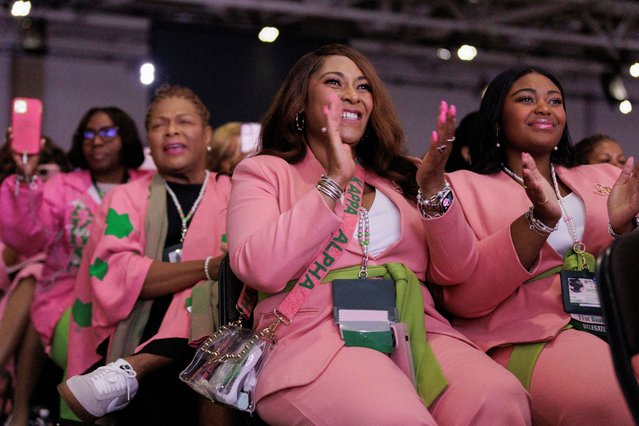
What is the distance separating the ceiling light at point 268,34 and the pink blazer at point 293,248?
546 centimetres

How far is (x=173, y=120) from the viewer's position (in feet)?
11.8

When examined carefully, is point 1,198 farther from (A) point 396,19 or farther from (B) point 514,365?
(A) point 396,19

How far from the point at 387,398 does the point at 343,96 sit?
3.18 feet

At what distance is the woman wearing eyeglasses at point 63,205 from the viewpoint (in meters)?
3.71

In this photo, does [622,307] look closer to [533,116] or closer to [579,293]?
[579,293]

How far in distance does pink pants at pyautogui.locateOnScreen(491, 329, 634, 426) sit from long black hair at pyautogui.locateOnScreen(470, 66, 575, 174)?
2.15 feet

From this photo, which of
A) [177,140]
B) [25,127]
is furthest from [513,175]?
[25,127]

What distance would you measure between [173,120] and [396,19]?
22.1 ft

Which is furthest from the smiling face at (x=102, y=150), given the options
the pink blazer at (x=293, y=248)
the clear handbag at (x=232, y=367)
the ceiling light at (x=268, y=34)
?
the ceiling light at (x=268, y=34)

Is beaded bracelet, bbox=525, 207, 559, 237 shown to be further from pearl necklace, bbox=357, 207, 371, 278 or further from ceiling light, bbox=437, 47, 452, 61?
ceiling light, bbox=437, 47, 452, 61

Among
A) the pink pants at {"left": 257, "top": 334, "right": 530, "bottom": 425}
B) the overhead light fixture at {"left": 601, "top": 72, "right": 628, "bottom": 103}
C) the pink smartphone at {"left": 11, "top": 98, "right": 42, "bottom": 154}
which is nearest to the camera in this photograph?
the pink pants at {"left": 257, "top": 334, "right": 530, "bottom": 425}

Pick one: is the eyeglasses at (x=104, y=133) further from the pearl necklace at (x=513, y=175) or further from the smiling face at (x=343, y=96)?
the pearl necklace at (x=513, y=175)

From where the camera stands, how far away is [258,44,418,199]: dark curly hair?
2658mm

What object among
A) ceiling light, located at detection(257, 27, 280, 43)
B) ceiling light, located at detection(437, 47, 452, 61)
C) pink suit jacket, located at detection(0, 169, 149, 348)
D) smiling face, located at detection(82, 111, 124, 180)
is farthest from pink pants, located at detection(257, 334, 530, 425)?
ceiling light, located at detection(437, 47, 452, 61)
